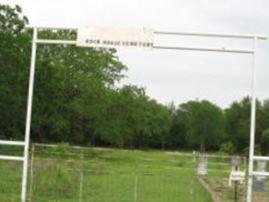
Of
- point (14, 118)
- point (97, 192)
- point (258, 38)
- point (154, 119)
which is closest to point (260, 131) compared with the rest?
point (154, 119)

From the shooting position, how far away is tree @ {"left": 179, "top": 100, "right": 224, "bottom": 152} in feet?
288

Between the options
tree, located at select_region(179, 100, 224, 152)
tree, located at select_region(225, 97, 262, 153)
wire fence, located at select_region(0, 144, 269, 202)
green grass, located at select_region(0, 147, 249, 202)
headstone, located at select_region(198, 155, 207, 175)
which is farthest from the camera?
tree, located at select_region(179, 100, 224, 152)

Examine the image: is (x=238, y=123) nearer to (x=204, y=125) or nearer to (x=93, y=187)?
(x=204, y=125)

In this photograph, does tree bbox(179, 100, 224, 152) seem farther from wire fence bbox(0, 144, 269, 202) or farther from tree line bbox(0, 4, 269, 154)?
wire fence bbox(0, 144, 269, 202)

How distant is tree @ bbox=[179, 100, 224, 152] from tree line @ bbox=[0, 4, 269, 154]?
13cm

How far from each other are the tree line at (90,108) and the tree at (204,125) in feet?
0.41

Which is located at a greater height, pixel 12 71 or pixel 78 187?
pixel 12 71

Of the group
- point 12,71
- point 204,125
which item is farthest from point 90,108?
point 204,125

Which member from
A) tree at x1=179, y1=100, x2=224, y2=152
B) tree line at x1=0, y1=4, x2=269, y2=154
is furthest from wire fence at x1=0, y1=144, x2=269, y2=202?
tree at x1=179, y1=100, x2=224, y2=152

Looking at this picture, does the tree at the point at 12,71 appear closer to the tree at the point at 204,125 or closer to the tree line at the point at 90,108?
the tree line at the point at 90,108

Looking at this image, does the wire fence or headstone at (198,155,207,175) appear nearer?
the wire fence

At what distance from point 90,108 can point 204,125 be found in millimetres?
32590

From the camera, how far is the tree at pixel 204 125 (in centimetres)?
8775

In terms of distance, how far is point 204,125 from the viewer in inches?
3536
